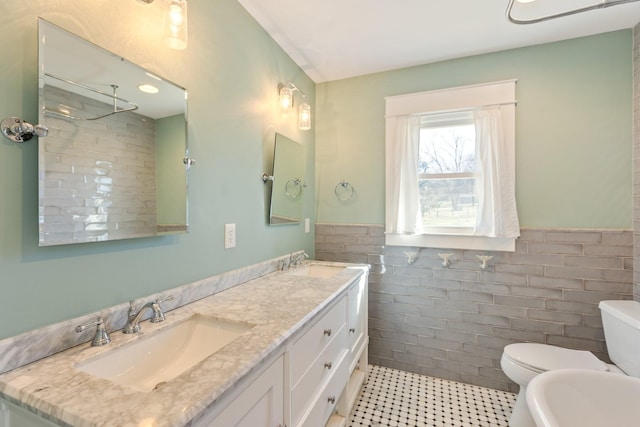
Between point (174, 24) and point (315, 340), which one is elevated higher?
point (174, 24)

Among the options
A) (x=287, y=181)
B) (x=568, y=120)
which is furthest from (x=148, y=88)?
(x=568, y=120)

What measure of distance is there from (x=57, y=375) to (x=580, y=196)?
2730mm

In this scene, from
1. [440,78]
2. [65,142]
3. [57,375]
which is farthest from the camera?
[440,78]

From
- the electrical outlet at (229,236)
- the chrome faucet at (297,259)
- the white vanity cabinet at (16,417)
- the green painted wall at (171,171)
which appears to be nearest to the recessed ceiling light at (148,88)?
the green painted wall at (171,171)

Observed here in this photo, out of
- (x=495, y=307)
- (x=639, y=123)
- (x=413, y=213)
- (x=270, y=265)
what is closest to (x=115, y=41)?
(x=270, y=265)

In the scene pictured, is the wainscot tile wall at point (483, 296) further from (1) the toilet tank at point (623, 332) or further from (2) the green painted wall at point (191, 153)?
(2) the green painted wall at point (191, 153)

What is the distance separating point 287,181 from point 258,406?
149 centimetres

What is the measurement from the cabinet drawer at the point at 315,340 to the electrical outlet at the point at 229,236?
0.63 metres

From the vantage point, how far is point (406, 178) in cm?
231

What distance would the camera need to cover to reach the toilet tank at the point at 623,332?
1501 millimetres

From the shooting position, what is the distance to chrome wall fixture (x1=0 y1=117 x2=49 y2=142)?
0.77m

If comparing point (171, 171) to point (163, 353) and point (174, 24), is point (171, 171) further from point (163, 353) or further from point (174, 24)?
point (163, 353)

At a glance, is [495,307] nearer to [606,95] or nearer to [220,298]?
[606,95]

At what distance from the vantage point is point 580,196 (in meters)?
1.94
